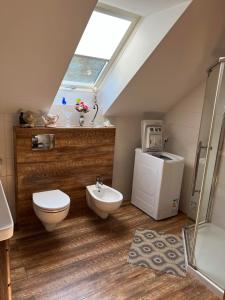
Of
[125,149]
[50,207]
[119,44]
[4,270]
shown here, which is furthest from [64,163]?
[4,270]

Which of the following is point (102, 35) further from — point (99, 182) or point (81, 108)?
point (99, 182)

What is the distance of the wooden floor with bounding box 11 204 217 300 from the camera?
1.88 metres

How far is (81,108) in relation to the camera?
2824 millimetres

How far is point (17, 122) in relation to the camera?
252cm

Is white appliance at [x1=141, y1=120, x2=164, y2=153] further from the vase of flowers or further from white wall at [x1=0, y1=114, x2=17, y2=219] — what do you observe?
white wall at [x1=0, y1=114, x2=17, y2=219]

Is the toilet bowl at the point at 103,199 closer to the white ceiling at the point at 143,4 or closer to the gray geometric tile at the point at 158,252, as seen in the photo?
the gray geometric tile at the point at 158,252

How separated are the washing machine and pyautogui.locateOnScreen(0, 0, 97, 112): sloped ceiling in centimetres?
150

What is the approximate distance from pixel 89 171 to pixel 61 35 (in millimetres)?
1720

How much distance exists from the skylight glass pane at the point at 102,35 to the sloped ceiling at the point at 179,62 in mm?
524

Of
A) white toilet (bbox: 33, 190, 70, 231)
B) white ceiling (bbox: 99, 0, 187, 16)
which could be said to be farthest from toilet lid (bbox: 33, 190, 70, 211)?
white ceiling (bbox: 99, 0, 187, 16)

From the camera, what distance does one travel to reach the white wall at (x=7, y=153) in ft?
8.00

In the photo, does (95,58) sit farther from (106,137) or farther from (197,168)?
(197,168)

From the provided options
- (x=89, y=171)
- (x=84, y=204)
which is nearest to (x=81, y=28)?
(x=89, y=171)

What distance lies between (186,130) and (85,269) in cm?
220
